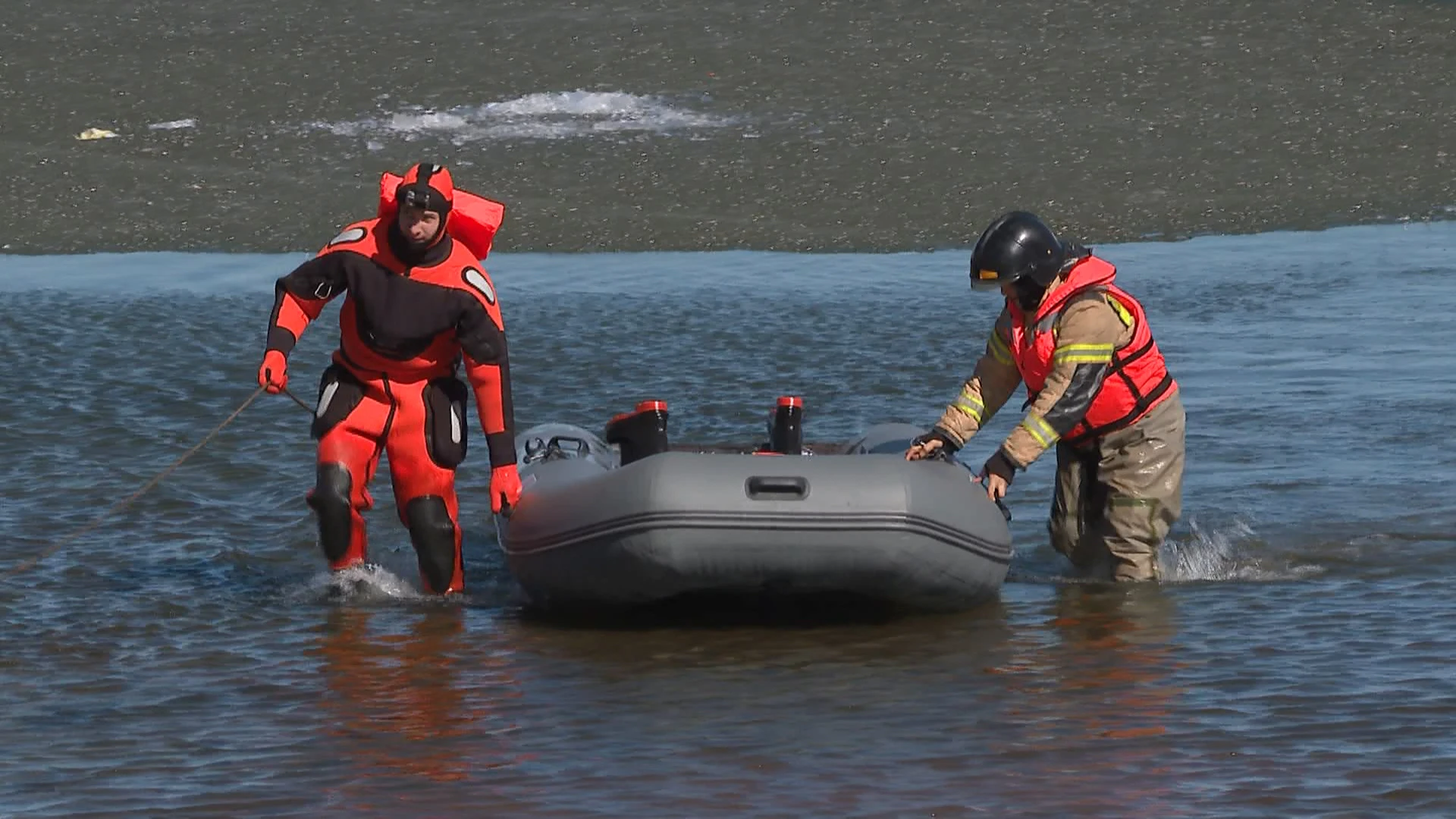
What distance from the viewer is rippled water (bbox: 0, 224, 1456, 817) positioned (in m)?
5.58

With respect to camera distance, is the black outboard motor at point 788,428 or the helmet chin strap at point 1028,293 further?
the black outboard motor at point 788,428

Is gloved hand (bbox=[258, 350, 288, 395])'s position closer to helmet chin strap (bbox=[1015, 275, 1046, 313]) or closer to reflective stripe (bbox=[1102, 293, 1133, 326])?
helmet chin strap (bbox=[1015, 275, 1046, 313])

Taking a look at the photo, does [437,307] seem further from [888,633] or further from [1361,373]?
[1361,373]

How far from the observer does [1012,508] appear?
917cm

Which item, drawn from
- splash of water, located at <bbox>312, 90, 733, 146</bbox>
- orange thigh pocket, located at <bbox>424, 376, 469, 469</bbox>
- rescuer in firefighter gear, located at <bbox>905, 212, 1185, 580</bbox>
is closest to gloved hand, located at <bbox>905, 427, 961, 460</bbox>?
rescuer in firefighter gear, located at <bbox>905, 212, 1185, 580</bbox>

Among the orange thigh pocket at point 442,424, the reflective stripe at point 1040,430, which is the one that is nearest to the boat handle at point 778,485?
the reflective stripe at point 1040,430

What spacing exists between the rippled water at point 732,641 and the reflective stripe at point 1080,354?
0.81 metres

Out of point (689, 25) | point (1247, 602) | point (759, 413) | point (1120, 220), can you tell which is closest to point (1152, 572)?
point (1247, 602)

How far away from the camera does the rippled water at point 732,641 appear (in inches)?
220

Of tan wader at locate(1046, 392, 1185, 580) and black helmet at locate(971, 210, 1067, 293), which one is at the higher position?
black helmet at locate(971, 210, 1067, 293)

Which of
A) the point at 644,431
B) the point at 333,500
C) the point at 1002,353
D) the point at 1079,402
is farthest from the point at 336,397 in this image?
the point at 1079,402

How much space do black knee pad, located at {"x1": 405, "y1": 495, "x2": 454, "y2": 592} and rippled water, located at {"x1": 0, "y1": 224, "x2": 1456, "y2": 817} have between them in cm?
12

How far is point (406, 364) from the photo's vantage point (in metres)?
7.34

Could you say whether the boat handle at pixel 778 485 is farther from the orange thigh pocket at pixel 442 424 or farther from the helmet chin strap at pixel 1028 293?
the orange thigh pocket at pixel 442 424
